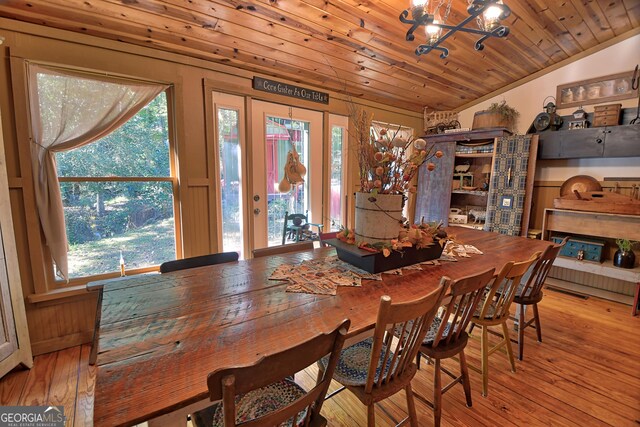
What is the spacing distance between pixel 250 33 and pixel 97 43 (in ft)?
3.79

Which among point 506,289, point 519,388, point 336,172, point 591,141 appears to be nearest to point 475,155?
point 591,141

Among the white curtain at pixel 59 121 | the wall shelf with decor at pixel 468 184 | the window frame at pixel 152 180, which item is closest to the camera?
the white curtain at pixel 59 121

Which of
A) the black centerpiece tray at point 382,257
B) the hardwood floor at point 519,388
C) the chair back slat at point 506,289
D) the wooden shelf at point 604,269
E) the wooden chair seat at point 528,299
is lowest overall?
the hardwood floor at point 519,388

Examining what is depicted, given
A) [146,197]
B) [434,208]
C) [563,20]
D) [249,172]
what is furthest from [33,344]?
[563,20]

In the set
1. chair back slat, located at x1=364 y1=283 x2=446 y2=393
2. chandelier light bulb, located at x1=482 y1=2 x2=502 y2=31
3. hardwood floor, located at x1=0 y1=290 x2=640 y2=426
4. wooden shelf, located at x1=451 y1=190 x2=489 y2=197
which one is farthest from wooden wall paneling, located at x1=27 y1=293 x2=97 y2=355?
wooden shelf, located at x1=451 y1=190 x2=489 y2=197

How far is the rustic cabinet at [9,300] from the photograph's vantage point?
1.85m

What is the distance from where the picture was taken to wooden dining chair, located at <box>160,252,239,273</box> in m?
1.68

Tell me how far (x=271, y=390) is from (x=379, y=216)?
1.00 metres

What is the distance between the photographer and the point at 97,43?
217cm

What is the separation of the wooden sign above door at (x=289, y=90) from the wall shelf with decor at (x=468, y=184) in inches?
79.7

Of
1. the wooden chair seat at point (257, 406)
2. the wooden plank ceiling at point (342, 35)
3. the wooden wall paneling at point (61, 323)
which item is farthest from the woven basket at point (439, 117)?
the wooden wall paneling at point (61, 323)

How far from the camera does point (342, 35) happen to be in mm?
2598

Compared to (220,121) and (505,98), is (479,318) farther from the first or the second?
→ (505,98)

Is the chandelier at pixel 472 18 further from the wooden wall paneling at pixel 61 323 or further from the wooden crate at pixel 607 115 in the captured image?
the wooden wall paneling at pixel 61 323
